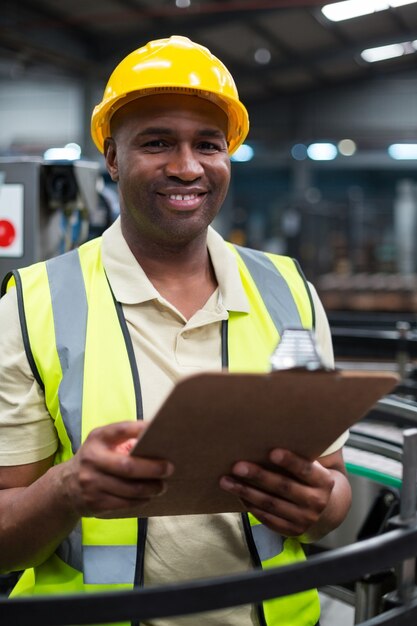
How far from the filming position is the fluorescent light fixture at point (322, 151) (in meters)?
18.0

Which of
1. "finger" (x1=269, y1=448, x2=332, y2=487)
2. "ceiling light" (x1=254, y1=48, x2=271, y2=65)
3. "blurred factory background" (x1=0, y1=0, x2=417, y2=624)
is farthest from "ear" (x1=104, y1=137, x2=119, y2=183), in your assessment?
"ceiling light" (x1=254, y1=48, x2=271, y2=65)

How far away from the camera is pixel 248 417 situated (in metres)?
1.00

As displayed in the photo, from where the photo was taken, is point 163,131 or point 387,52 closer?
point 163,131

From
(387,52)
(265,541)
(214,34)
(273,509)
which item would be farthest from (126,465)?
(387,52)

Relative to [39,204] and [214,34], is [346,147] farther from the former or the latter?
[39,204]

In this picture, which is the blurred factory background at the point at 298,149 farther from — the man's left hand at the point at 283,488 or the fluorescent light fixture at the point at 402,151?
the man's left hand at the point at 283,488

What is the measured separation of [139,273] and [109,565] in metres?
0.54

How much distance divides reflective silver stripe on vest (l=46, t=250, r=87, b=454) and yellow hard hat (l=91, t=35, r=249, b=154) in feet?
1.09

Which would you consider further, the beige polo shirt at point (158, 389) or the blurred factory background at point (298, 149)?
the blurred factory background at point (298, 149)

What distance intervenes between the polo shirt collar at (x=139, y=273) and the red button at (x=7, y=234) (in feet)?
4.68

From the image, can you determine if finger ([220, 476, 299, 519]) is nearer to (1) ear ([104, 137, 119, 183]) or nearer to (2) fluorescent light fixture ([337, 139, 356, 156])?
(1) ear ([104, 137, 119, 183])

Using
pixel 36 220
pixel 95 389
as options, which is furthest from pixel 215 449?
pixel 36 220

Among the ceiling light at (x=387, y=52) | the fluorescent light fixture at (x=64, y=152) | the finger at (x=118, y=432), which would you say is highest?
the ceiling light at (x=387, y=52)

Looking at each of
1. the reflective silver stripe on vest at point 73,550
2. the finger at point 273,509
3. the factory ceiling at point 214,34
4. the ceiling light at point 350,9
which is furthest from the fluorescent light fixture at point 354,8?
the finger at point 273,509
